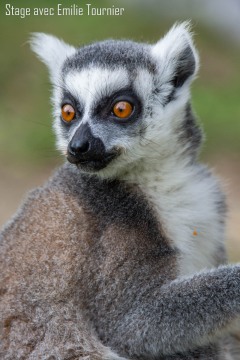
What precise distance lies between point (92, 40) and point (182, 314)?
28.4 ft

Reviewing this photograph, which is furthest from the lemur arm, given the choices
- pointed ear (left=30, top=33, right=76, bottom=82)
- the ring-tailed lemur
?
pointed ear (left=30, top=33, right=76, bottom=82)

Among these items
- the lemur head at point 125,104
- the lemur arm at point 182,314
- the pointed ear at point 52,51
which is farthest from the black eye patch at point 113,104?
the lemur arm at point 182,314

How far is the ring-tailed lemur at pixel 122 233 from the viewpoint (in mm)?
4867

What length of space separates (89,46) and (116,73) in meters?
0.51

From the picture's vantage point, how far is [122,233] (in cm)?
504

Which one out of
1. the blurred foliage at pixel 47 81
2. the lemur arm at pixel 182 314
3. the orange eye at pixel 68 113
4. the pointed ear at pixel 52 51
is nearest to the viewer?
the lemur arm at pixel 182 314

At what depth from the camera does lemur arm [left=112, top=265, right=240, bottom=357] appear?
4.80 meters

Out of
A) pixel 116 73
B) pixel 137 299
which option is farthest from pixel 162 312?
pixel 116 73

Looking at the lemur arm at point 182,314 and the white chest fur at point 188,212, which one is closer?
the lemur arm at point 182,314

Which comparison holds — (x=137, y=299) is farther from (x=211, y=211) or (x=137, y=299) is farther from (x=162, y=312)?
(x=211, y=211)

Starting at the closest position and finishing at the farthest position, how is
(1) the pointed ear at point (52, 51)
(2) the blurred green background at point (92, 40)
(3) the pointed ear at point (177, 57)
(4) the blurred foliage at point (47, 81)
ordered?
(3) the pointed ear at point (177, 57) → (1) the pointed ear at point (52, 51) → (2) the blurred green background at point (92, 40) → (4) the blurred foliage at point (47, 81)

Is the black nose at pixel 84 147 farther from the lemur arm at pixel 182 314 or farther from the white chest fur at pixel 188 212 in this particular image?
the lemur arm at pixel 182 314

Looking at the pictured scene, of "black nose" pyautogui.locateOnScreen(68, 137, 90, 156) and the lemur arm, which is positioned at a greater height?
"black nose" pyautogui.locateOnScreen(68, 137, 90, 156)

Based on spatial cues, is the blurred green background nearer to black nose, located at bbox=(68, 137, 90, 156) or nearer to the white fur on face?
the white fur on face
